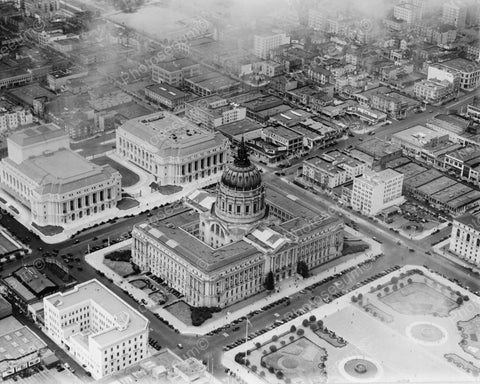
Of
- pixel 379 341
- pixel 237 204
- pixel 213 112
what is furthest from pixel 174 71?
pixel 379 341

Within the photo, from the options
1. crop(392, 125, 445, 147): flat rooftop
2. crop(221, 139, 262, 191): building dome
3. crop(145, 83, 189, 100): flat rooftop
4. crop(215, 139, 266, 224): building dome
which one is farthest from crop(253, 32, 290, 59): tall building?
crop(221, 139, 262, 191): building dome

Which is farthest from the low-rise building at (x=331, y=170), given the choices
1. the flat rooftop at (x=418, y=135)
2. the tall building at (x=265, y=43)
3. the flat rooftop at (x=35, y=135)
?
the tall building at (x=265, y=43)

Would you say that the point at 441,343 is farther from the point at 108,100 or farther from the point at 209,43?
the point at 209,43

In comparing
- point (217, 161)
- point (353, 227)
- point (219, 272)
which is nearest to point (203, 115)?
point (217, 161)

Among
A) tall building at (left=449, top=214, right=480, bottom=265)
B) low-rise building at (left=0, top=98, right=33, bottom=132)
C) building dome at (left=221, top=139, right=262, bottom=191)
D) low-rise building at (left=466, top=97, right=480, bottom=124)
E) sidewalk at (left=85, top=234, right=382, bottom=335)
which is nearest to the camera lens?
sidewalk at (left=85, top=234, right=382, bottom=335)

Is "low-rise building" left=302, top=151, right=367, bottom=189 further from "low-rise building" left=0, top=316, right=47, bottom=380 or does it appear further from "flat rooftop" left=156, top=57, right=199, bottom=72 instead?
"low-rise building" left=0, top=316, right=47, bottom=380
